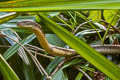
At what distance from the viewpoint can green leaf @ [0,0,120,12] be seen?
0.35 metres

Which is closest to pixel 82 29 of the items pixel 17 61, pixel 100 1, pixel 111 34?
pixel 111 34

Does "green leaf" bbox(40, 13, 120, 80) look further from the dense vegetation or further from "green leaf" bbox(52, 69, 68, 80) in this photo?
"green leaf" bbox(52, 69, 68, 80)

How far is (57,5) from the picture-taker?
38cm

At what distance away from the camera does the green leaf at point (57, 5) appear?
13.7 inches

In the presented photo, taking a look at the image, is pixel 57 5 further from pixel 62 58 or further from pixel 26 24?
pixel 62 58

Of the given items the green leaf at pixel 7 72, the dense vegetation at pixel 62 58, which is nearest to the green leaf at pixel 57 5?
the dense vegetation at pixel 62 58

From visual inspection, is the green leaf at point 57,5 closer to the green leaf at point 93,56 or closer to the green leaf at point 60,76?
the green leaf at point 93,56

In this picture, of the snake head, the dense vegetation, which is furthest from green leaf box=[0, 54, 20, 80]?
the snake head

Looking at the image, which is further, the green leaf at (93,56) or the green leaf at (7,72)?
the green leaf at (7,72)

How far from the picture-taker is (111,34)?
0.76 meters

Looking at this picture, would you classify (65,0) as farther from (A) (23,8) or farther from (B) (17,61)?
(B) (17,61)

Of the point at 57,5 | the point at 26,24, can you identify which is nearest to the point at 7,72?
the point at 26,24

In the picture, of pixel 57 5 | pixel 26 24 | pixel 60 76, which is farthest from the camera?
pixel 60 76

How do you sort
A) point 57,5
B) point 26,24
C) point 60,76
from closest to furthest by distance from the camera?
1. point 57,5
2. point 26,24
3. point 60,76
